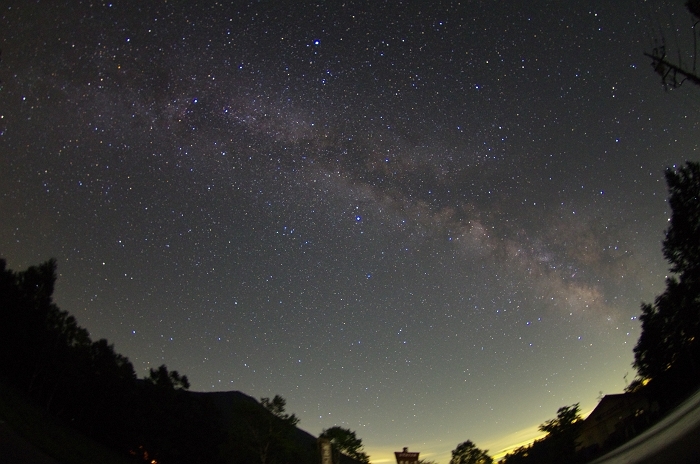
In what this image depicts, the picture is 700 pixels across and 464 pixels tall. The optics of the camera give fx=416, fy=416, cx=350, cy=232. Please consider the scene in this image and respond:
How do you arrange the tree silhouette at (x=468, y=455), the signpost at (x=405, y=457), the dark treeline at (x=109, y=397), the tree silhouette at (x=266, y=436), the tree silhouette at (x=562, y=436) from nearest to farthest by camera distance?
the signpost at (x=405, y=457) → the tree silhouette at (x=562, y=436) → the dark treeline at (x=109, y=397) → the tree silhouette at (x=266, y=436) → the tree silhouette at (x=468, y=455)

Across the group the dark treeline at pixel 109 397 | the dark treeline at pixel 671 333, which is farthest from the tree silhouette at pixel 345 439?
the dark treeline at pixel 671 333

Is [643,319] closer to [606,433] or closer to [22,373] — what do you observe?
[606,433]

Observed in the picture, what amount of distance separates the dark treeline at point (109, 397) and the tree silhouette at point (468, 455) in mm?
23066

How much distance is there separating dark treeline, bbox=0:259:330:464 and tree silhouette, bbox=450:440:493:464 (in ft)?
75.7

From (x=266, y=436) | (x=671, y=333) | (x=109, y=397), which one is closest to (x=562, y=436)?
(x=671, y=333)

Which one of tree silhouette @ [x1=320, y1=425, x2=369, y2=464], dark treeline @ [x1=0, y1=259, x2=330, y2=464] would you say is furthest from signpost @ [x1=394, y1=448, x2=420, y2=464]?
tree silhouette @ [x1=320, y1=425, x2=369, y2=464]

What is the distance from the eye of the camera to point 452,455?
173 ft

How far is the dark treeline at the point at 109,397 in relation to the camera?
31594 mm

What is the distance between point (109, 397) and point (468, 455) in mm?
40608

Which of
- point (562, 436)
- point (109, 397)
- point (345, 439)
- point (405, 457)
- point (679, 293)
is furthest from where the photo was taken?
point (345, 439)

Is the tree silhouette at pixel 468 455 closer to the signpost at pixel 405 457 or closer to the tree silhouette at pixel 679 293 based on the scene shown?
the tree silhouette at pixel 679 293

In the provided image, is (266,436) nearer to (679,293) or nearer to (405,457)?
(405,457)

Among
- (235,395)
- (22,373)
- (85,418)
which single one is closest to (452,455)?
(85,418)

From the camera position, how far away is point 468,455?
5103 cm
